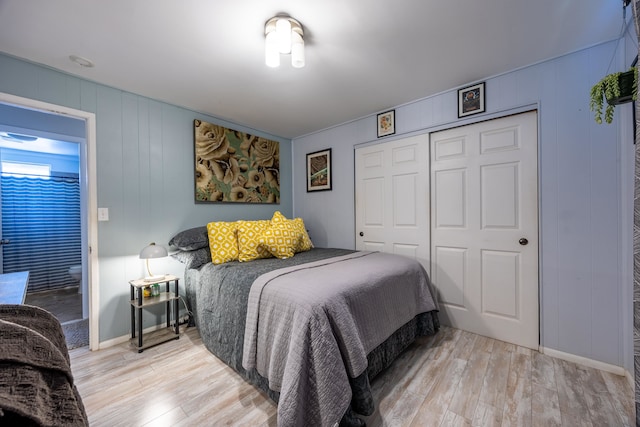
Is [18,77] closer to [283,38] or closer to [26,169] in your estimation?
[283,38]

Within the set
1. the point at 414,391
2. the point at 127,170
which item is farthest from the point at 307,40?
the point at 414,391

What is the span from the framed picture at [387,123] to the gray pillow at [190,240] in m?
2.19

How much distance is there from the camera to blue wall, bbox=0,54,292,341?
7.03 feet

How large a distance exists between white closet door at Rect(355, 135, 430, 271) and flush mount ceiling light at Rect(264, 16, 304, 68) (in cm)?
160

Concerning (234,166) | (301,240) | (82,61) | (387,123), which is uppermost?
(82,61)

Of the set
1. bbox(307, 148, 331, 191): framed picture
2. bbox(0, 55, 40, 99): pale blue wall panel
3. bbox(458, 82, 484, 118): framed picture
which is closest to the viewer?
bbox(0, 55, 40, 99): pale blue wall panel

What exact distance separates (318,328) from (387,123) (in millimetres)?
2411

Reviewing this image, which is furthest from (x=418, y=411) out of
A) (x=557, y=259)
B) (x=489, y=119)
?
(x=489, y=119)

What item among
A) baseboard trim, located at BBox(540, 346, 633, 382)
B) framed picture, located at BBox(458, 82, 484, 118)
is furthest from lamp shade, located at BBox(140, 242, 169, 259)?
baseboard trim, located at BBox(540, 346, 633, 382)

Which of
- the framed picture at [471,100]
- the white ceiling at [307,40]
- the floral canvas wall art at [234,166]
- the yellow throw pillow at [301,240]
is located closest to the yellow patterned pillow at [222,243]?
the floral canvas wall art at [234,166]

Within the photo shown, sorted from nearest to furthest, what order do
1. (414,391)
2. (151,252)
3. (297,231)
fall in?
(414,391), (151,252), (297,231)

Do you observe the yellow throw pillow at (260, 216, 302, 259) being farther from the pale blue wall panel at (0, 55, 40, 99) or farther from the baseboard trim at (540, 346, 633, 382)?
the baseboard trim at (540, 346, 633, 382)

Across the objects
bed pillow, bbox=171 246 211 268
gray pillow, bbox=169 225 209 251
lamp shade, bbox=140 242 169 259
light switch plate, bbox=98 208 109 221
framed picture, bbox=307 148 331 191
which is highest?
framed picture, bbox=307 148 331 191

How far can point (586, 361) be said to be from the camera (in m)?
1.95
